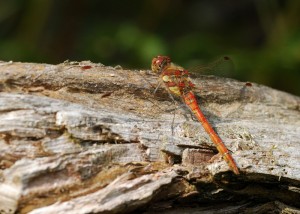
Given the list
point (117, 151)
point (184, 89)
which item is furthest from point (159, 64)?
point (117, 151)

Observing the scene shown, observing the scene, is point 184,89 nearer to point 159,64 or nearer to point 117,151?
point 159,64

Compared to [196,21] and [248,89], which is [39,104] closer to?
[248,89]

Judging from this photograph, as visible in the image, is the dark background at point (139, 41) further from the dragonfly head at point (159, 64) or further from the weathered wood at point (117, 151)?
the weathered wood at point (117, 151)

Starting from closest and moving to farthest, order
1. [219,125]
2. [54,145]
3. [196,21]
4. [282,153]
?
[54,145]
[282,153]
[219,125]
[196,21]

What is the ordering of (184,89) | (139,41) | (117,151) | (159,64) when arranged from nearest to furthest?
(117,151) < (184,89) < (159,64) < (139,41)

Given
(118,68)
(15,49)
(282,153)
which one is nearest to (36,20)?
(15,49)

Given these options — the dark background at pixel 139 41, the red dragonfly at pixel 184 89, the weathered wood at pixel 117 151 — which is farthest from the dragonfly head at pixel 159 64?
the dark background at pixel 139 41
